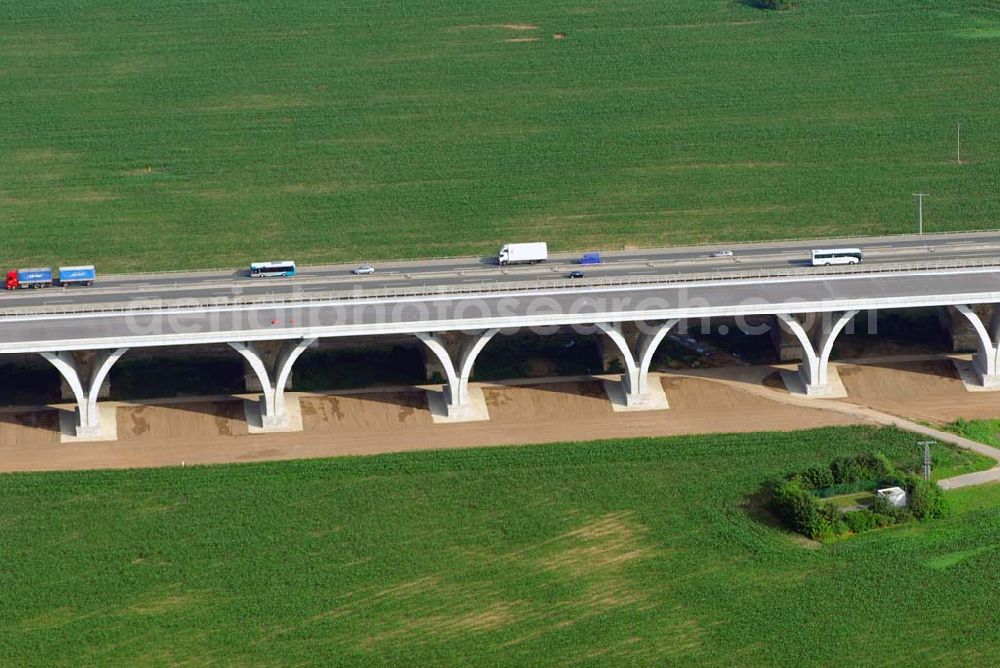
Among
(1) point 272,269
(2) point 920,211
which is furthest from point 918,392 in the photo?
(1) point 272,269

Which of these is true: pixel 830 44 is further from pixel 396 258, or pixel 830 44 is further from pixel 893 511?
pixel 893 511

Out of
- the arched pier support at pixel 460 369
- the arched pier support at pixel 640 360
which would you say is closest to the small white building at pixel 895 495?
the arched pier support at pixel 640 360

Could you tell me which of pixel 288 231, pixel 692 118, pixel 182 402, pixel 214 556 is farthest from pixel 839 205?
pixel 214 556

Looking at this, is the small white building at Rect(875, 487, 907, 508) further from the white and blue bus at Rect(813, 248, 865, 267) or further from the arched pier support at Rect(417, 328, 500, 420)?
the white and blue bus at Rect(813, 248, 865, 267)

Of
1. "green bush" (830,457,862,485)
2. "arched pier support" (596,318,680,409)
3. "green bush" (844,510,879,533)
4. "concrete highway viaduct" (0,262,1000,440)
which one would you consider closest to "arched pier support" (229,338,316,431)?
"concrete highway viaduct" (0,262,1000,440)

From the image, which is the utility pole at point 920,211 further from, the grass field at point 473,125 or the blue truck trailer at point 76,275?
the blue truck trailer at point 76,275

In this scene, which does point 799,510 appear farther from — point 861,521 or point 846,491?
point 846,491
